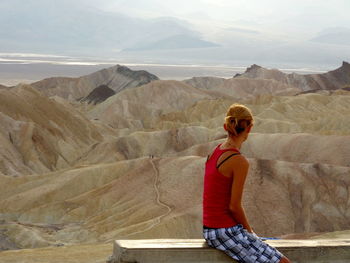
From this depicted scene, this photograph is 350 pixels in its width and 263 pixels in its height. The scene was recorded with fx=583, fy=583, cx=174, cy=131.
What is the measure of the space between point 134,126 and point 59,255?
316ft

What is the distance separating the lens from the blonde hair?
20.9 feet

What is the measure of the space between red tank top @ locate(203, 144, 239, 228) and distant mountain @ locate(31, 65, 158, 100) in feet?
501

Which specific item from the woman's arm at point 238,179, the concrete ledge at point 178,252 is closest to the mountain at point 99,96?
the concrete ledge at point 178,252

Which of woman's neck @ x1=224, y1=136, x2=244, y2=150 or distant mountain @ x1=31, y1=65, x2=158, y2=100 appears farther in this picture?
distant mountain @ x1=31, y1=65, x2=158, y2=100

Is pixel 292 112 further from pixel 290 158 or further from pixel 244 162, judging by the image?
pixel 244 162

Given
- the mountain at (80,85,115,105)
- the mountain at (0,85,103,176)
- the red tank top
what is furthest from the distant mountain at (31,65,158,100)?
the red tank top

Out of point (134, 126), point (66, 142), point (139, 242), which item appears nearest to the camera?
point (139, 242)

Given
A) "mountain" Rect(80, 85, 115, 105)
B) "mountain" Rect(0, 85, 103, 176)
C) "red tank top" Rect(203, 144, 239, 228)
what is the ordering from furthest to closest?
"mountain" Rect(80, 85, 115, 105), "mountain" Rect(0, 85, 103, 176), "red tank top" Rect(203, 144, 239, 228)

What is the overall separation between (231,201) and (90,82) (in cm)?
16426

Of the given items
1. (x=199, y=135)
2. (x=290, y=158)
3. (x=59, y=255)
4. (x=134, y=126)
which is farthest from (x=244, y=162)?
(x=134, y=126)

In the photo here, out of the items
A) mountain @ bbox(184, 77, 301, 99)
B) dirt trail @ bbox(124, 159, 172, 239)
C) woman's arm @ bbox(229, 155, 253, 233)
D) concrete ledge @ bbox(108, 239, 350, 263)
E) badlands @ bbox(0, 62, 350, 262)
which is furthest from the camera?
mountain @ bbox(184, 77, 301, 99)

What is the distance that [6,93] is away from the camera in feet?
300

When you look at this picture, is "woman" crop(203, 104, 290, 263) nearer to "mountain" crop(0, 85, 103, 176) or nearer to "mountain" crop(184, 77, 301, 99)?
"mountain" crop(0, 85, 103, 176)

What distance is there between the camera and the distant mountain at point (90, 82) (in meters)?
160
